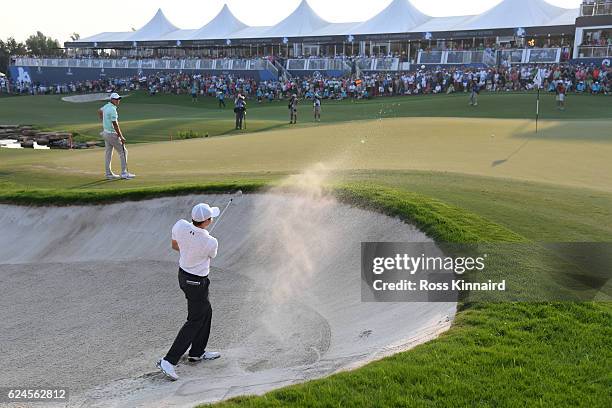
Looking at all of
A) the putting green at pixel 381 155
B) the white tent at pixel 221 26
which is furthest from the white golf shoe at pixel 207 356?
the white tent at pixel 221 26

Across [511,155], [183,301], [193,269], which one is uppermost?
[193,269]

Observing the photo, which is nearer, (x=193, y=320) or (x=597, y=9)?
(x=193, y=320)

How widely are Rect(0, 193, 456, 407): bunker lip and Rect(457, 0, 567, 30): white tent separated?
162 feet

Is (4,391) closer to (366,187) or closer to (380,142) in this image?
(366,187)

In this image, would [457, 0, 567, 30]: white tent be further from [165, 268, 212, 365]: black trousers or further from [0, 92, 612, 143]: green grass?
[165, 268, 212, 365]: black trousers

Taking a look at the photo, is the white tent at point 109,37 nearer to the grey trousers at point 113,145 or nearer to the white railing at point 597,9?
the white railing at point 597,9

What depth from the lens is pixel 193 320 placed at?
7.54 metres

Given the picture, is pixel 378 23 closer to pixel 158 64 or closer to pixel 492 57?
pixel 492 57

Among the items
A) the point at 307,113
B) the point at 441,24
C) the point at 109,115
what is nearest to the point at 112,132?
the point at 109,115

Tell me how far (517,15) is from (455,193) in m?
48.8

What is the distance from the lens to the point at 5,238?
14.7 metres

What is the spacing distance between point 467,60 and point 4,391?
174 ft

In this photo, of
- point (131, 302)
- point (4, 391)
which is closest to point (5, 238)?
point (131, 302)

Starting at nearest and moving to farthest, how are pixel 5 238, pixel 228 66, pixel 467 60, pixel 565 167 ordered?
pixel 5 238 → pixel 565 167 → pixel 467 60 → pixel 228 66
